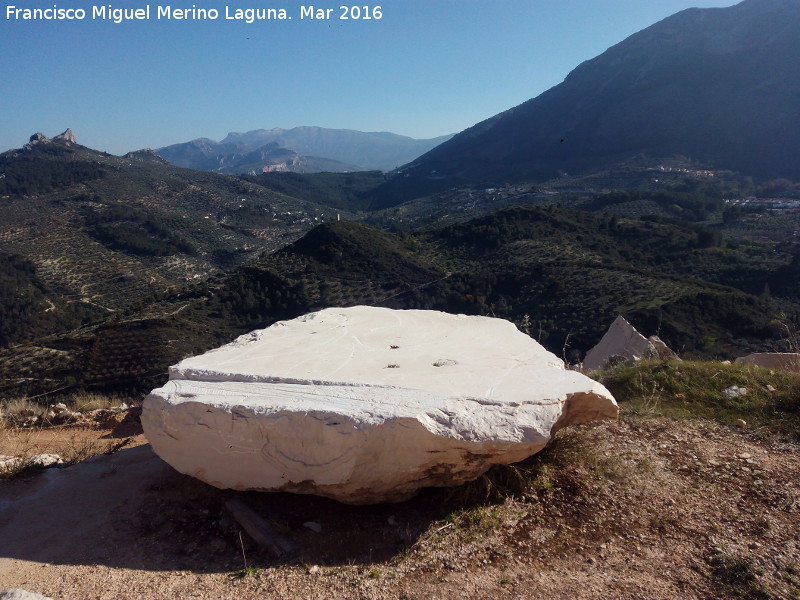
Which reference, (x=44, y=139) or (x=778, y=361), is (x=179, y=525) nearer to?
(x=778, y=361)

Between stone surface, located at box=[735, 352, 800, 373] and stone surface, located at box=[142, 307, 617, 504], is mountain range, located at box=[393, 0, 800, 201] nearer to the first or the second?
stone surface, located at box=[735, 352, 800, 373]

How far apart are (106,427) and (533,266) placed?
2475 cm

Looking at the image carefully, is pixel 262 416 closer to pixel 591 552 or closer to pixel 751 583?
pixel 591 552

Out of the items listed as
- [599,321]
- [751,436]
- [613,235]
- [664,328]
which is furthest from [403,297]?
[751,436]

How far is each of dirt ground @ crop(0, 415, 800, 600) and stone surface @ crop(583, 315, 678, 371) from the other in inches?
142

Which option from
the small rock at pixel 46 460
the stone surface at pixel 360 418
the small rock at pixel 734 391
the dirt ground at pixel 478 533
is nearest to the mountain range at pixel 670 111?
the small rock at pixel 734 391

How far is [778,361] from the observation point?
732 cm

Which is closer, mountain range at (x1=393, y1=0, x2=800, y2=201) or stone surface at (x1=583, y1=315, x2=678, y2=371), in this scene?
stone surface at (x1=583, y1=315, x2=678, y2=371)

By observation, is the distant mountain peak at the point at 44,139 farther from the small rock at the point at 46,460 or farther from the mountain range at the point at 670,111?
the small rock at the point at 46,460

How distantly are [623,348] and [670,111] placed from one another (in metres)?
94.7

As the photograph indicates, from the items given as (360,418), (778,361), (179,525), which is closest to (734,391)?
(778,361)

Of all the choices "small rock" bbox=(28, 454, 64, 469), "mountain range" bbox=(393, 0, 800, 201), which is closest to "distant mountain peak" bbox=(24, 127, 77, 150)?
"mountain range" bbox=(393, 0, 800, 201)

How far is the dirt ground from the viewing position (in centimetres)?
327

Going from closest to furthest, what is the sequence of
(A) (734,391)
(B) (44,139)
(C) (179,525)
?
(C) (179,525), (A) (734,391), (B) (44,139)
